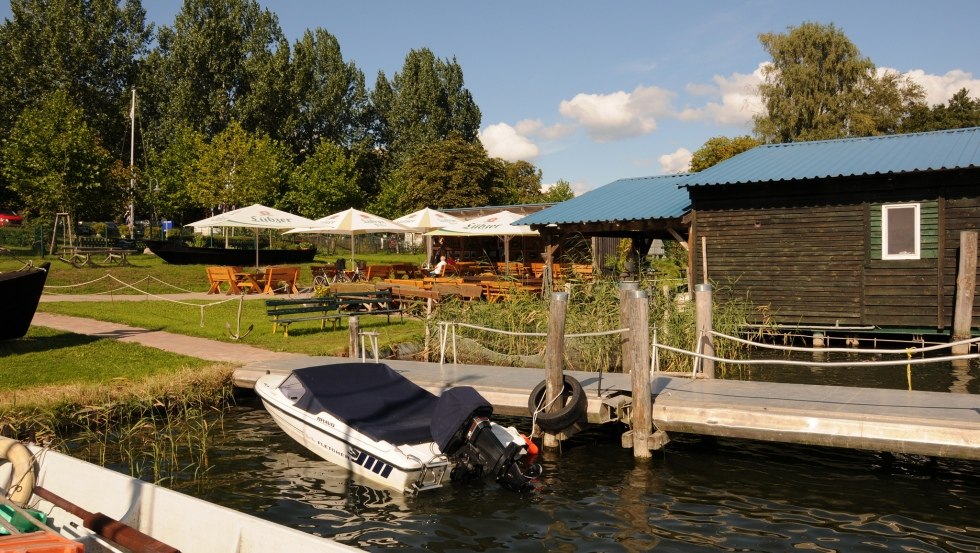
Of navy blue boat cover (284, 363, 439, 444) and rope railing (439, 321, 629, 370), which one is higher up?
rope railing (439, 321, 629, 370)

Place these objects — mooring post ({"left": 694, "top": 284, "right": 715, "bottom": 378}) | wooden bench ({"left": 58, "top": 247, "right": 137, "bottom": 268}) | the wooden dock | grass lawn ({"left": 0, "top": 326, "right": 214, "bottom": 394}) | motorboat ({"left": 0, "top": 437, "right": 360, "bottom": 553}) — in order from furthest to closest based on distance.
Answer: wooden bench ({"left": 58, "top": 247, "right": 137, "bottom": 268})
grass lawn ({"left": 0, "top": 326, "right": 214, "bottom": 394})
mooring post ({"left": 694, "top": 284, "right": 715, "bottom": 378})
the wooden dock
motorboat ({"left": 0, "top": 437, "right": 360, "bottom": 553})

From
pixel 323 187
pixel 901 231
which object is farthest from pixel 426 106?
pixel 901 231

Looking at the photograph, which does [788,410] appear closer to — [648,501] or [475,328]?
[648,501]

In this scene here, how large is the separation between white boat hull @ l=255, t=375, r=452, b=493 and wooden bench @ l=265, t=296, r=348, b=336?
740 cm

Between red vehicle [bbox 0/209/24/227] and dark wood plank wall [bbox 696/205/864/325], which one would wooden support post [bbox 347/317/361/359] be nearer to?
dark wood plank wall [bbox 696/205/864/325]

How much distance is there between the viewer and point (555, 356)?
10.6 meters

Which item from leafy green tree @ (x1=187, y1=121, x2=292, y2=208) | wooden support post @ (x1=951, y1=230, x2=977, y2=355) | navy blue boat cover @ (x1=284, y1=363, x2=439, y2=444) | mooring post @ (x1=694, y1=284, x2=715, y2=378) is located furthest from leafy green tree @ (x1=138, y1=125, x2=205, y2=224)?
mooring post @ (x1=694, y1=284, x2=715, y2=378)

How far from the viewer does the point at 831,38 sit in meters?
46.3

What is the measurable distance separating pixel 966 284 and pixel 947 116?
44030 millimetres

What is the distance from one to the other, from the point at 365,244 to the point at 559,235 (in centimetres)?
3716

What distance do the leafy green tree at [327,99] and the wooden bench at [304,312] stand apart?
48729 mm

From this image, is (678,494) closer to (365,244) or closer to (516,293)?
(516,293)

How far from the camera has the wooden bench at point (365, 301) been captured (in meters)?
19.6

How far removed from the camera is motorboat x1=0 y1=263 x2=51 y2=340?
605 inches
